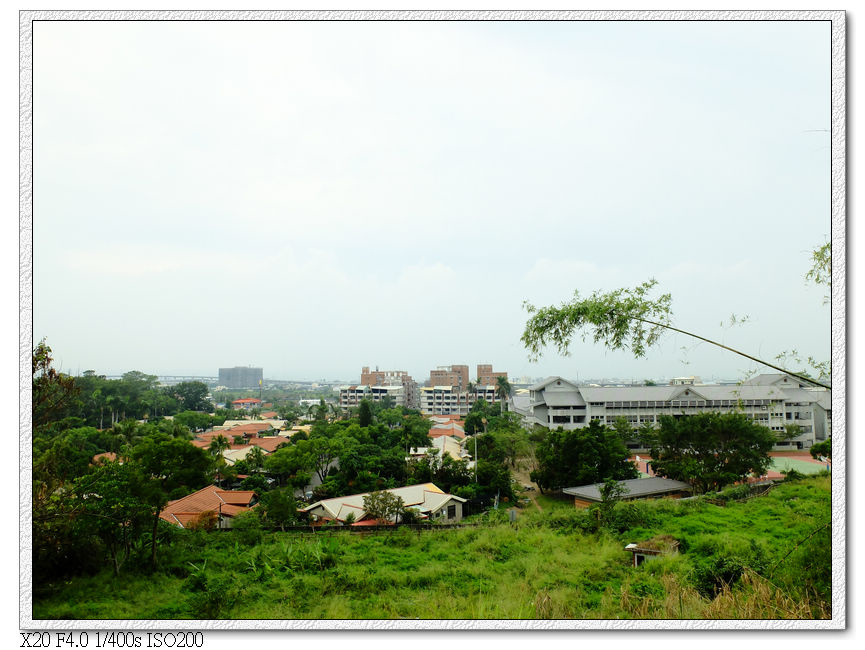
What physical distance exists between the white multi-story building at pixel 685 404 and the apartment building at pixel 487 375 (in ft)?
1.03

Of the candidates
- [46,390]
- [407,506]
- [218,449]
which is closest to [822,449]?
[407,506]

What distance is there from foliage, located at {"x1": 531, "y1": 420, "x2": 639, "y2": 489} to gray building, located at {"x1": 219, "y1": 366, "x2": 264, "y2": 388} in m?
2.39

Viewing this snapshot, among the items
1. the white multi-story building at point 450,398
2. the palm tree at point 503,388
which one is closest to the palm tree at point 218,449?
the white multi-story building at point 450,398

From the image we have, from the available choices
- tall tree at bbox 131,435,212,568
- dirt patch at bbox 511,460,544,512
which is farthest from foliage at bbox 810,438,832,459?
tall tree at bbox 131,435,212,568

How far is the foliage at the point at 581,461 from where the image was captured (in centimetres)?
296

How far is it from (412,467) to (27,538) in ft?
7.60

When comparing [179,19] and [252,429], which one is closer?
[179,19]

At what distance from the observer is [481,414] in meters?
3.41

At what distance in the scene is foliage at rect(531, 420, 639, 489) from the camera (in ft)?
9.71

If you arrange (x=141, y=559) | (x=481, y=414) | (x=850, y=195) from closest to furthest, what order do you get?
(x=850, y=195)
(x=141, y=559)
(x=481, y=414)

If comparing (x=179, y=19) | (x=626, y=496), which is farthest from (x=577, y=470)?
(x=179, y=19)
